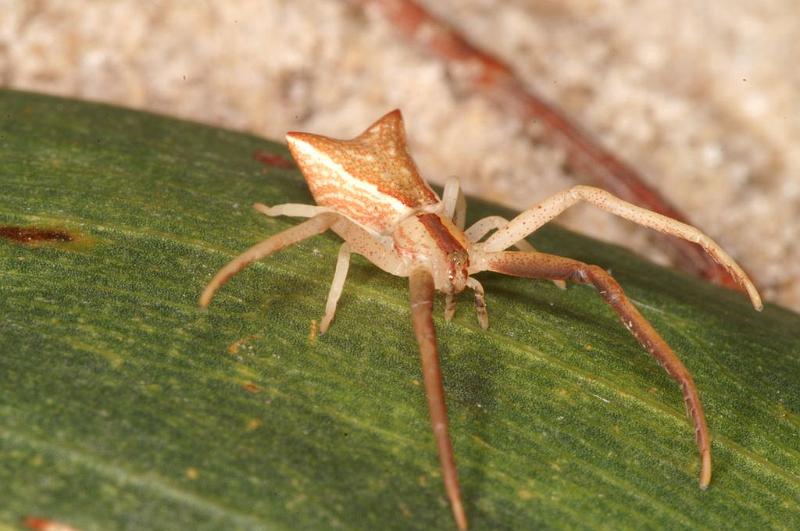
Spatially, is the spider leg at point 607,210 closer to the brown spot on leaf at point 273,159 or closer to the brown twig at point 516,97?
the brown spot on leaf at point 273,159

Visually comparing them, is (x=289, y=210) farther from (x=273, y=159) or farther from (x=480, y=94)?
(x=480, y=94)

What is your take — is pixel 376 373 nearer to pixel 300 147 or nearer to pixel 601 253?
pixel 300 147

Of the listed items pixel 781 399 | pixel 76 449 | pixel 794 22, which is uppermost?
pixel 794 22

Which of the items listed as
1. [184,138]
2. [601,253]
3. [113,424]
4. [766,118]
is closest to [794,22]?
[766,118]

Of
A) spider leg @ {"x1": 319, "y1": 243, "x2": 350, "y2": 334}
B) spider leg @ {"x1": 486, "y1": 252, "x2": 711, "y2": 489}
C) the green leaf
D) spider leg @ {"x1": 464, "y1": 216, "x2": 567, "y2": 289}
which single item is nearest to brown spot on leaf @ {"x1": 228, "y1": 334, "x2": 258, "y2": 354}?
the green leaf

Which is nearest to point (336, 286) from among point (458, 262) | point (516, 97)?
point (458, 262)

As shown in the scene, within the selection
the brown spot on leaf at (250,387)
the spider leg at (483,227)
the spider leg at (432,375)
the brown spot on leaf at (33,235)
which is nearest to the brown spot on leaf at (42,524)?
the brown spot on leaf at (250,387)
